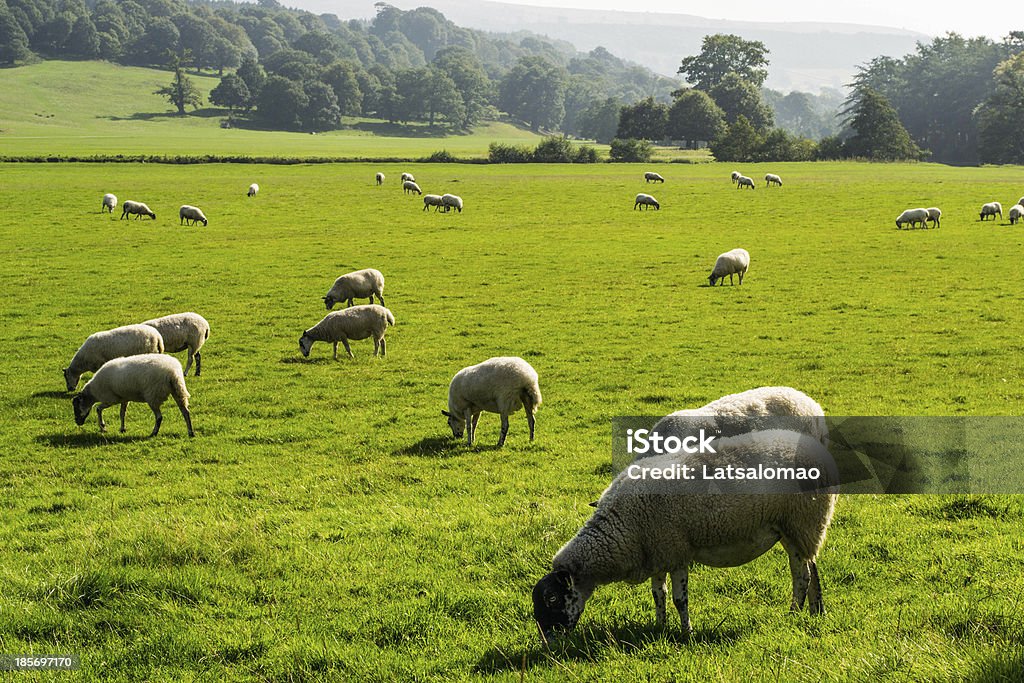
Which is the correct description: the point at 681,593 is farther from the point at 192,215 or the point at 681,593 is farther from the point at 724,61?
the point at 724,61

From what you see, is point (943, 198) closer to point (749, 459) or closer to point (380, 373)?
point (380, 373)

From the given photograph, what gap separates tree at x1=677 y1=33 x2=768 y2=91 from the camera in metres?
155

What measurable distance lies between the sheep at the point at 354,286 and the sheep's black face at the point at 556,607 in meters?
20.3

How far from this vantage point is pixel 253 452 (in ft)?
46.4

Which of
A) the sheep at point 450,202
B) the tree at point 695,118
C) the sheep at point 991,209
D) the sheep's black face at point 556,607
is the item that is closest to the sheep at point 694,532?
the sheep's black face at point 556,607

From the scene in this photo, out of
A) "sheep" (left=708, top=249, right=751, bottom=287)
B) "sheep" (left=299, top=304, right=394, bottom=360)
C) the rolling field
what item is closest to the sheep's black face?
the rolling field

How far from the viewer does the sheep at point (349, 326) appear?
20938mm

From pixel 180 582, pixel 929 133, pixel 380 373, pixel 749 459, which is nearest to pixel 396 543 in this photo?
pixel 180 582

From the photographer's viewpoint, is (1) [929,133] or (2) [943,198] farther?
(1) [929,133]

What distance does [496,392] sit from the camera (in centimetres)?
1376

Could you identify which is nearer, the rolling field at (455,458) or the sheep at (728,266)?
the rolling field at (455,458)

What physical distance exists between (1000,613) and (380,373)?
49.7ft

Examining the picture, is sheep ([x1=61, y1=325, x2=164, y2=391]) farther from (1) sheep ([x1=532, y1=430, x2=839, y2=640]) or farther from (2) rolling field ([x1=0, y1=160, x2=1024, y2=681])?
(1) sheep ([x1=532, y1=430, x2=839, y2=640])

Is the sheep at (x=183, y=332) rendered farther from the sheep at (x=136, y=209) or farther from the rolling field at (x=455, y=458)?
the sheep at (x=136, y=209)
